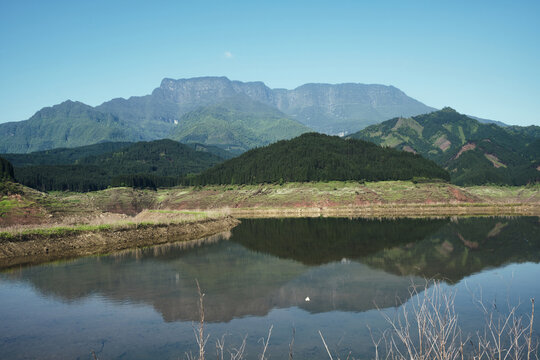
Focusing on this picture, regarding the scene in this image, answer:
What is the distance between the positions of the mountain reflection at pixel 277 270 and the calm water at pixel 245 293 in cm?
12

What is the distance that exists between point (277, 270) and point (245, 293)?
977 centimetres

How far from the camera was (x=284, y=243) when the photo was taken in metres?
61.9

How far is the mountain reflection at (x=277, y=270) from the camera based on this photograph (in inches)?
1141

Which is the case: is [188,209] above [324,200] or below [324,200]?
below

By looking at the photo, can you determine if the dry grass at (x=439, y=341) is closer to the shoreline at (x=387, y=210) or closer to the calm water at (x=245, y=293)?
the calm water at (x=245, y=293)

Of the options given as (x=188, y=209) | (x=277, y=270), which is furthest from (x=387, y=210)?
(x=277, y=270)

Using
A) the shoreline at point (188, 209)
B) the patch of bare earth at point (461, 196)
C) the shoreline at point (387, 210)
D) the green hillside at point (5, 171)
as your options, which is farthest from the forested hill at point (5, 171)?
the patch of bare earth at point (461, 196)

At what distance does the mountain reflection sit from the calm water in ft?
0.39

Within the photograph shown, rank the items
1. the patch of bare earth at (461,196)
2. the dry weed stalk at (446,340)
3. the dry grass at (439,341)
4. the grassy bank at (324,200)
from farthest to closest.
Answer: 1. the patch of bare earth at (461,196)
2. the grassy bank at (324,200)
3. the dry weed stalk at (446,340)
4. the dry grass at (439,341)

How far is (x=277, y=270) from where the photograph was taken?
40.7m

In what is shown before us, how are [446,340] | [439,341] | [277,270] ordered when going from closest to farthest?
[439,341] < [446,340] < [277,270]

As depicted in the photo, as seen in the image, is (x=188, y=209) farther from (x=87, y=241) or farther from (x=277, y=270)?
(x=277, y=270)

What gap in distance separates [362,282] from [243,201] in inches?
4789

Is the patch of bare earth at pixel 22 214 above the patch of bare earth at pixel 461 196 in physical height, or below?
above
